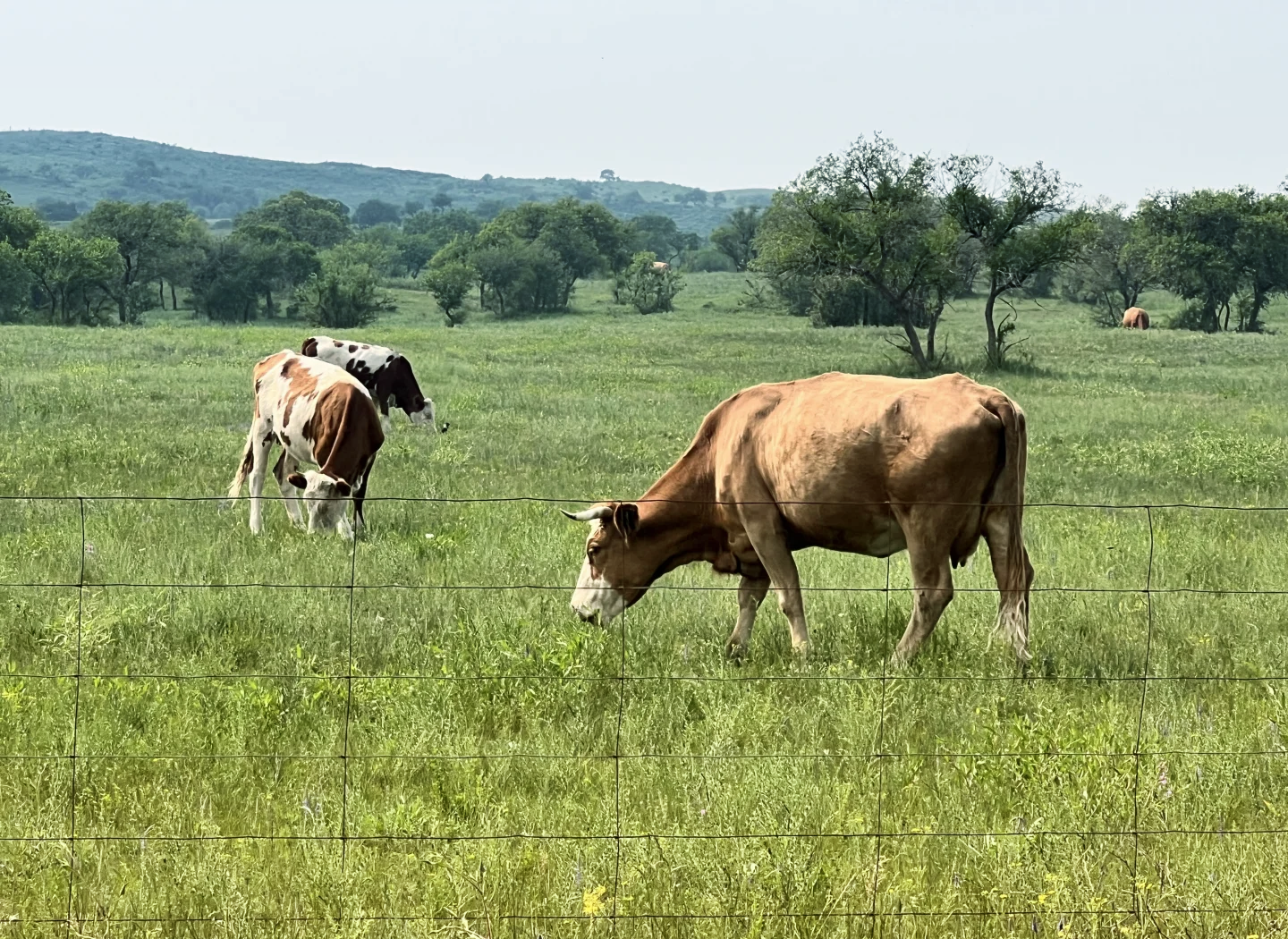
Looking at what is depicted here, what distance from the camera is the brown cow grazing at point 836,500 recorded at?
779 cm

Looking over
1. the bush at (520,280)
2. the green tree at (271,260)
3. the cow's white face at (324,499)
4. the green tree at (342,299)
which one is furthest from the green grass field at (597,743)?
the green tree at (271,260)

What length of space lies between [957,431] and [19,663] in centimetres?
584

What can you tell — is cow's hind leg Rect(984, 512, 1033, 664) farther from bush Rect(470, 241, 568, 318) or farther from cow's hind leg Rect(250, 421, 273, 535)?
bush Rect(470, 241, 568, 318)

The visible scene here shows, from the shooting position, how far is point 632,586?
28.2 ft

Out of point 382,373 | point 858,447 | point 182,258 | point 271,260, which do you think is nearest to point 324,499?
point 858,447

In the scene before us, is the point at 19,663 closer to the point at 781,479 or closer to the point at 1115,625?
the point at 781,479

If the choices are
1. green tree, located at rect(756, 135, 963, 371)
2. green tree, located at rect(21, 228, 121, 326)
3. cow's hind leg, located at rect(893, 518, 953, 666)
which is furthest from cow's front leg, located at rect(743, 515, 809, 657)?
green tree, located at rect(21, 228, 121, 326)

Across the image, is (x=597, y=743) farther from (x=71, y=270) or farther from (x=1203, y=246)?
(x=71, y=270)

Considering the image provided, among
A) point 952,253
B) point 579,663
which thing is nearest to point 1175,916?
point 579,663

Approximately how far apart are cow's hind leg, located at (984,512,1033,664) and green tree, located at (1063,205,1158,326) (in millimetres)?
76027

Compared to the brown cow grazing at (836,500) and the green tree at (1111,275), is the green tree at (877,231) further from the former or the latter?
the green tree at (1111,275)

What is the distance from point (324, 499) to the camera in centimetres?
1244

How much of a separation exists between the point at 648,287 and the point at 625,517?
3196 inches

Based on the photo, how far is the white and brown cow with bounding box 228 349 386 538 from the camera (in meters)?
12.5
